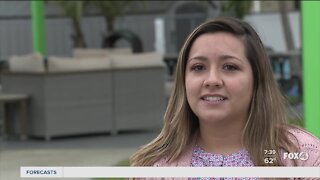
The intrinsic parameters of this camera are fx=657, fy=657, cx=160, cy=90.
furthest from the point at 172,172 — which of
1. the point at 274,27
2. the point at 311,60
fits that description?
the point at 274,27

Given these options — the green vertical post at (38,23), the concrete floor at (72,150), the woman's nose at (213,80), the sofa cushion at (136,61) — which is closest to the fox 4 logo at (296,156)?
the woman's nose at (213,80)

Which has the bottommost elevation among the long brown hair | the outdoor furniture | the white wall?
the white wall

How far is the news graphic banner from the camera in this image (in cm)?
131

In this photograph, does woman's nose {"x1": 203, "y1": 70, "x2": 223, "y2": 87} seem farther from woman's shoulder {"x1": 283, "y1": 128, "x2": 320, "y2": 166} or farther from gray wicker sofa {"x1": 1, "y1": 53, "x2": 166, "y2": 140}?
gray wicker sofa {"x1": 1, "y1": 53, "x2": 166, "y2": 140}

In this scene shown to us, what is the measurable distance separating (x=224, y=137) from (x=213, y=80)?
7.3 inches

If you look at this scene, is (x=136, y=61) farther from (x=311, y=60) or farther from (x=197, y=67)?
Answer: (x=197, y=67)

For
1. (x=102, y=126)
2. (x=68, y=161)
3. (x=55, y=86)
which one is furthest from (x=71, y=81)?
(x=68, y=161)

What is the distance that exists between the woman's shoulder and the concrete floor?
5.05 metres

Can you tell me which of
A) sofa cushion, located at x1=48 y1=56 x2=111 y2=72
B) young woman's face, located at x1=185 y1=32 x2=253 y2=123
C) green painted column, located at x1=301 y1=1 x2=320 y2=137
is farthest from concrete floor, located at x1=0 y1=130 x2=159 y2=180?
young woman's face, located at x1=185 y1=32 x2=253 y2=123

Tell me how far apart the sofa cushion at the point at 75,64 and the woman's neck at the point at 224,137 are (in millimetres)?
7395

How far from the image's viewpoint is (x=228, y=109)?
149 centimetres

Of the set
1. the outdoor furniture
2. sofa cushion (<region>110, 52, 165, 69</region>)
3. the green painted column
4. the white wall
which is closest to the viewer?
the green painted column

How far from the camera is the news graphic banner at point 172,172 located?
1.31m

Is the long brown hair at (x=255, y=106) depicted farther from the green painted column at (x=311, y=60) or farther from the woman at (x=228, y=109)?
the green painted column at (x=311, y=60)
